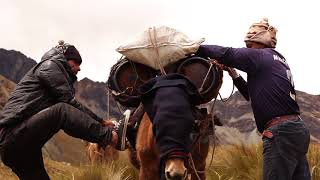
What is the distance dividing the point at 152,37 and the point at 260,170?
139 inches

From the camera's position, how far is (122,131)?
6.00 m

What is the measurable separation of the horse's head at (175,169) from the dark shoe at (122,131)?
5.46 feet

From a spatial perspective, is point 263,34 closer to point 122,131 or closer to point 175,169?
point 122,131

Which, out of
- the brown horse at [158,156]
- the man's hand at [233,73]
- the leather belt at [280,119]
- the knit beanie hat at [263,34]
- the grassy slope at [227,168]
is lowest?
the grassy slope at [227,168]

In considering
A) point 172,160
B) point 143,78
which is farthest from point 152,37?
point 172,160

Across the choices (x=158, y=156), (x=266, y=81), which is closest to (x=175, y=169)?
(x=158, y=156)

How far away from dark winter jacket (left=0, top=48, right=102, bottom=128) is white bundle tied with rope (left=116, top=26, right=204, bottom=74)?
30.0 inches

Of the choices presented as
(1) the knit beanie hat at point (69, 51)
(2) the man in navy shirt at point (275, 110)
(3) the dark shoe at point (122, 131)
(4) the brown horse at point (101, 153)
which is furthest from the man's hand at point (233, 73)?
(4) the brown horse at point (101, 153)

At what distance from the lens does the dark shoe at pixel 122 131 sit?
19.4ft

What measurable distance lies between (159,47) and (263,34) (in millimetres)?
1217

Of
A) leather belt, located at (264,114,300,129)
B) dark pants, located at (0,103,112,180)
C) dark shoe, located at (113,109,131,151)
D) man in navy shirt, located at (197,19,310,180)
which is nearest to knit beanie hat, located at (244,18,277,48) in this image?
man in navy shirt, located at (197,19,310,180)

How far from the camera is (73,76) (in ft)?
21.6

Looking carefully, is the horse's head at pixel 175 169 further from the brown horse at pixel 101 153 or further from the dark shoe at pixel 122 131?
the brown horse at pixel 101 153

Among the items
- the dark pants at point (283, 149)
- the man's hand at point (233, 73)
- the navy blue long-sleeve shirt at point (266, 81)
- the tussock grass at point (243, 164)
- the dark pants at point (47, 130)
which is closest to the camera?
the dark pants at point (283, 149)
